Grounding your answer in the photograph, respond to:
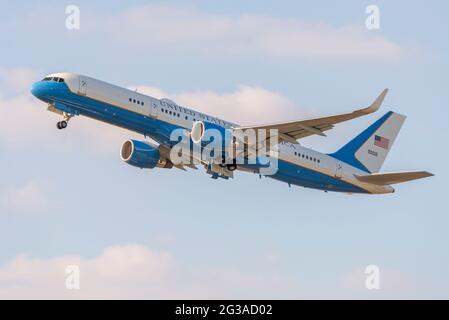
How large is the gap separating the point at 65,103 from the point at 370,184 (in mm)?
21007

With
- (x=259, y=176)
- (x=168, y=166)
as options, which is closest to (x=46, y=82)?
(x=168, y=166)

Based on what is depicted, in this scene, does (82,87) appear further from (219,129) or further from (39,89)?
(219,129)

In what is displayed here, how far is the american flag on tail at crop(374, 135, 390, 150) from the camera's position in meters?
69.5

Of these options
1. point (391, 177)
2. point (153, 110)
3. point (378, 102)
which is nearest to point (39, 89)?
point (153, 110)

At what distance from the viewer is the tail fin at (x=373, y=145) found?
67.6 metres

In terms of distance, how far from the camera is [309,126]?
2227 inches

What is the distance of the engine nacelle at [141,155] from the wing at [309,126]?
7.15 metres

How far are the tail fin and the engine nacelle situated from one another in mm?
12186

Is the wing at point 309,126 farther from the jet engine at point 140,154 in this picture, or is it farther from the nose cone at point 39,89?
the nose cone at point 39,89

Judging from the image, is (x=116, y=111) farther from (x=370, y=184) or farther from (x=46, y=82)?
(x=370, y=184)

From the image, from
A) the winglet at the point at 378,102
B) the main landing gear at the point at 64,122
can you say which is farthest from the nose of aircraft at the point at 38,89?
the winglet at the point at 378,102

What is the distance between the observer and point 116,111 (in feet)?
191

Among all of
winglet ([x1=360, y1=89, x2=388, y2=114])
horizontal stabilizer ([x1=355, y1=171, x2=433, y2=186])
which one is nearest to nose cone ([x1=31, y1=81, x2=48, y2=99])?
winglet ([x1=360, y1=89, x2=388, y2=114])

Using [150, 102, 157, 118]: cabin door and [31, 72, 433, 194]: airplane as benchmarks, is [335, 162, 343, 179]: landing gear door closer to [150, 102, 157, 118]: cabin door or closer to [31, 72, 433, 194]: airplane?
[31, 72, 433, 194]: airplane
